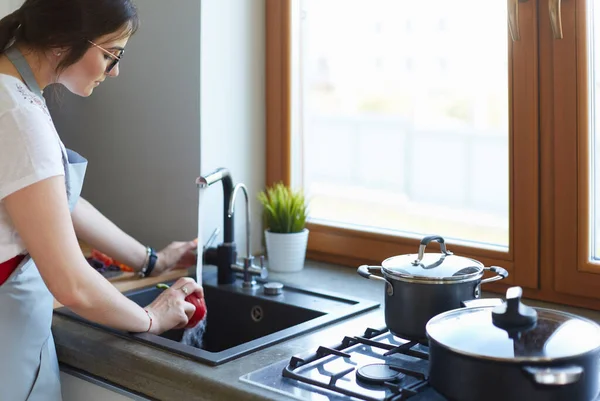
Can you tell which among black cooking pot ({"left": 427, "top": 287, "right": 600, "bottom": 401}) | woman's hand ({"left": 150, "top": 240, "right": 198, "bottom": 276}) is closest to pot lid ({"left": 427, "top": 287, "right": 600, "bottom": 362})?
black cooking pot ({"left": 427, "top": 287, "right": 600, "bottom": 401})

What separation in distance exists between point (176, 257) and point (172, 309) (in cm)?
45

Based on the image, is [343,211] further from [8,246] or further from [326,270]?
[8,246]

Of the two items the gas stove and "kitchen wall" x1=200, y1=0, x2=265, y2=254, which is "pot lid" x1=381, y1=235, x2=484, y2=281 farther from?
"kitchen wall" x1=200, y1=0, x2=265, y2=254

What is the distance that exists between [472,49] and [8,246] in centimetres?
111

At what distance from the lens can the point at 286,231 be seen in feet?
6.72

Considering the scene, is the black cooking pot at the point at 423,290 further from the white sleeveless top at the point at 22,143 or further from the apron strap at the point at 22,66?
the apron strap at the point at 22,66

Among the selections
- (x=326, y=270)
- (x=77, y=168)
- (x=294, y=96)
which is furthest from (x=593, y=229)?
(x=77, y=168)

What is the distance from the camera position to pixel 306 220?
2.22 m

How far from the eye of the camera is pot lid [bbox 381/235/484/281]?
133 centimetres

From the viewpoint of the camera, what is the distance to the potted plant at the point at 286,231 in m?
2.03

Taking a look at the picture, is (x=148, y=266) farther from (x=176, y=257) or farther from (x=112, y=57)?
(x=112, y=57)

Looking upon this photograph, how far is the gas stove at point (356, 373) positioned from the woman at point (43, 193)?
34 cm

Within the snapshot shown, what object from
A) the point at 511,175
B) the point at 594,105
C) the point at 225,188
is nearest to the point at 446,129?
the point at 511,175

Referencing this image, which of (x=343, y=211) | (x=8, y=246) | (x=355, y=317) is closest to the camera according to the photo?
(x=8, y=246)
